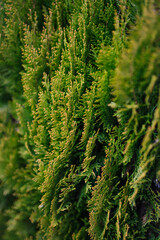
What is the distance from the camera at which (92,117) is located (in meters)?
1.98

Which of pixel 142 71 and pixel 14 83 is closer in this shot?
pixel 142 71

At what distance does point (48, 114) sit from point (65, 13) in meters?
1.46

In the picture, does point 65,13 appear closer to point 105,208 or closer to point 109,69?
point 109,69

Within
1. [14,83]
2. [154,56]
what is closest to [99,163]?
[154,56]

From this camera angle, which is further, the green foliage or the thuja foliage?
the thuja foliage

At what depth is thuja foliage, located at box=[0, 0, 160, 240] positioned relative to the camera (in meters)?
1.57

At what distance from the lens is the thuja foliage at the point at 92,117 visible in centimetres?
157

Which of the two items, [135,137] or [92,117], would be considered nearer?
[135,137]

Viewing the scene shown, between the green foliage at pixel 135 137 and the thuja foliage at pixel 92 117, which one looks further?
the thuja foliage at pixel 92 117

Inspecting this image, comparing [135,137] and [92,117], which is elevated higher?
[92,117]

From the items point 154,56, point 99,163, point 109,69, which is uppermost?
point 154,56

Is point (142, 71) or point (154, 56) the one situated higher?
point (154, 56)

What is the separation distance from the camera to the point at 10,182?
2965 mm

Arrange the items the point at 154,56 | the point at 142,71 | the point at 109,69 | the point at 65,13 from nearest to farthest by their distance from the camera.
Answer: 1. the point at 154,56
2. the point at 142,71
3. the point at 109,69
4. the point at 65,13
